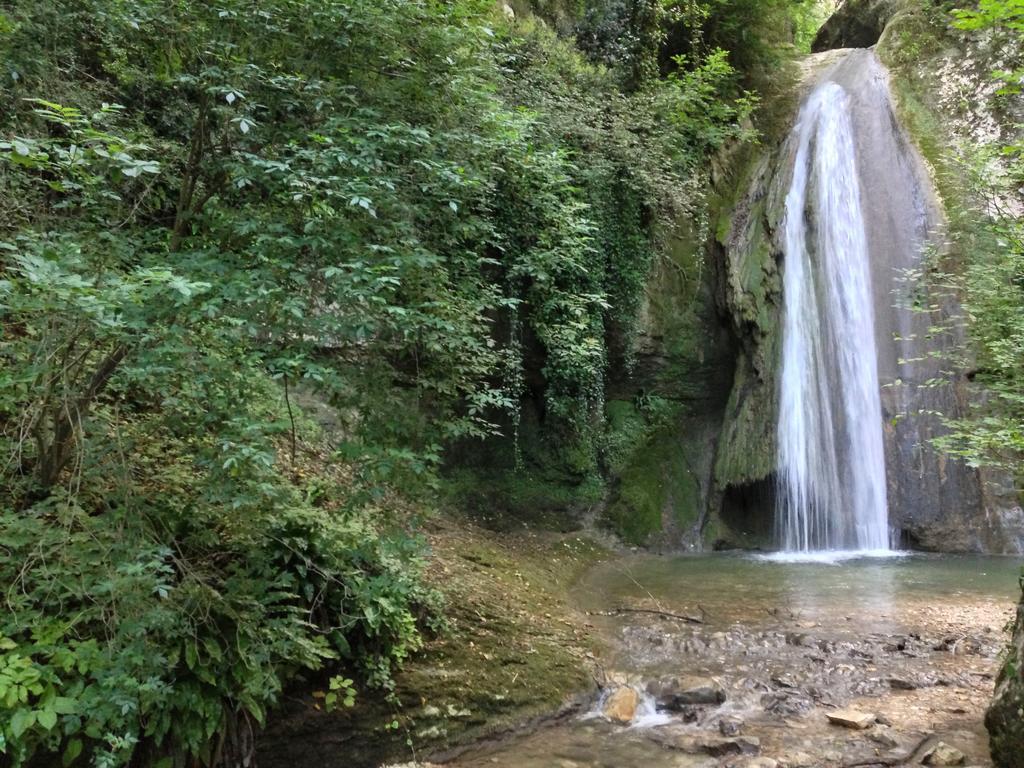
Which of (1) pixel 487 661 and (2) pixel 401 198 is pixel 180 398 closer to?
(2) pixel 401 198

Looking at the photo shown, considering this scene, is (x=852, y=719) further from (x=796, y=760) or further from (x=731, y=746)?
(x=731, y=746)

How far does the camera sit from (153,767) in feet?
11.8

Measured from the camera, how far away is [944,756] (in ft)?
13.8

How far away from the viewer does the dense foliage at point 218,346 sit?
343 centimetres

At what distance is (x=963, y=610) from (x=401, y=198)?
6615 mm

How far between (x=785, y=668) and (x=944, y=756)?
149 centimetres

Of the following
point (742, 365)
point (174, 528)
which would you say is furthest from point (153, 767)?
point (742, 365)

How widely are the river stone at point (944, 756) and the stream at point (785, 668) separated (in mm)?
69

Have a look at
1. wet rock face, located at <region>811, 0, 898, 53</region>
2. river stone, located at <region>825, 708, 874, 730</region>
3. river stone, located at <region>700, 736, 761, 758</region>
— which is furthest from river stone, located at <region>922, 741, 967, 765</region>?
wet rock face, located at <region>811, 0, 898, 53</region>

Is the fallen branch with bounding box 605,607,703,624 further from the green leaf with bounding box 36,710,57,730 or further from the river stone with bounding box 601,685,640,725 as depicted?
the green leaf with bounding box 36,710,57,730

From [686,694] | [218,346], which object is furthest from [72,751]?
[686,694]

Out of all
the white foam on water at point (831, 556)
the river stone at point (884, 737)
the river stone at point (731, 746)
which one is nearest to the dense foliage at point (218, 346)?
the river stone at point (731, 746)

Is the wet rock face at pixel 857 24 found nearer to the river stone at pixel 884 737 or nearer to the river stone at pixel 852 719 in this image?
the river stone at pixel 852 719

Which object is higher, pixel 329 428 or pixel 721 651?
pixel 329 428
